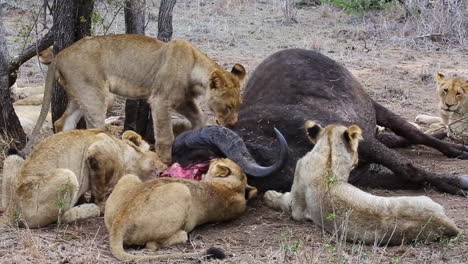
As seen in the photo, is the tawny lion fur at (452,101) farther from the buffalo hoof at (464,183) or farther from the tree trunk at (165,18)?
the tree trunk at (165,18)

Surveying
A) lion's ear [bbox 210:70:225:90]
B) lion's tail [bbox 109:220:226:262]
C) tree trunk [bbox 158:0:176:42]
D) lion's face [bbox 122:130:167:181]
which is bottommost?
lion's tail [bbox 109:220:226:262]

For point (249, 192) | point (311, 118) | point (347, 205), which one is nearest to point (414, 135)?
point (311, 118)

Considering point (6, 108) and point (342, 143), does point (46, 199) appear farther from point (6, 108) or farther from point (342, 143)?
point (6, 108)

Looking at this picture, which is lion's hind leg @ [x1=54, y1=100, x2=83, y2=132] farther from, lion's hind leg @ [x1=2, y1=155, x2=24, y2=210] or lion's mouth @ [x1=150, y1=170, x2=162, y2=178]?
lion's mouth @ [x1=150, y1=170, x2=162, y2=178]

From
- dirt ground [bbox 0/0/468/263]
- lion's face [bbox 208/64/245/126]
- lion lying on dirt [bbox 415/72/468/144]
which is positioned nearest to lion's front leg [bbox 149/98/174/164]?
lion's face [bbox 208/64/245/126]

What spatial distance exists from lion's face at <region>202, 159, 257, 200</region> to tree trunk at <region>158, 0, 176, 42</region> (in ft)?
10.7

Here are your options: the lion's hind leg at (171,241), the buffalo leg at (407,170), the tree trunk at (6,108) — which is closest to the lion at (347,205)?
the lion's hind leg at (171,241)

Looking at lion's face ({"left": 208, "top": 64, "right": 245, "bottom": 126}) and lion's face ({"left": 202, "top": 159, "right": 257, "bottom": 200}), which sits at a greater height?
lion's face ({"left": 208, "top": 64, "right": 245, "bottom": 126})

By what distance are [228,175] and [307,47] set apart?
878cm

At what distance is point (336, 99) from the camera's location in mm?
8383

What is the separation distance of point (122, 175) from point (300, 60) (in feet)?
9.55

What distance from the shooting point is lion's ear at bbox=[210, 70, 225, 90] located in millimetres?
7816

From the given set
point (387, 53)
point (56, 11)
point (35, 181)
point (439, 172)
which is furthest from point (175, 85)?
point (387, 53)

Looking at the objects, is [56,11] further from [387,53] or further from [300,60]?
[387,53]
